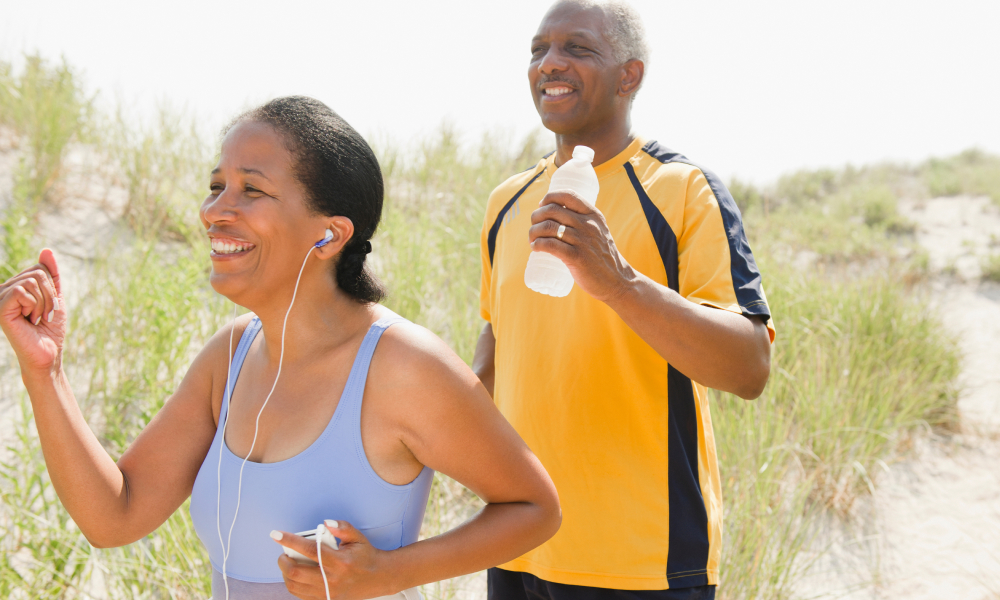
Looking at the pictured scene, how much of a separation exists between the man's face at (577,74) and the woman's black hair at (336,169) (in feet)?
1.99

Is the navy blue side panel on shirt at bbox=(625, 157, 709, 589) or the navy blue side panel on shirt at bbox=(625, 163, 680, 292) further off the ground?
the navy blue side panel on shirt at bbox=(625, 163, 680, 292)

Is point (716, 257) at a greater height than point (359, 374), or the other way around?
point (716, 257)

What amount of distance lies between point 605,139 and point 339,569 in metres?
1.36

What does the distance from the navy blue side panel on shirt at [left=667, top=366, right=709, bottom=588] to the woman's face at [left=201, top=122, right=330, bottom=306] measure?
3.28 ft

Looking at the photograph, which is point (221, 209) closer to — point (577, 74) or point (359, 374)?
point (359, 374)

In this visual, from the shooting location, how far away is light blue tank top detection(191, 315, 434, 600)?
138 centimetres

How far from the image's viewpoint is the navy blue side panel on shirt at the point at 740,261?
5.30ft

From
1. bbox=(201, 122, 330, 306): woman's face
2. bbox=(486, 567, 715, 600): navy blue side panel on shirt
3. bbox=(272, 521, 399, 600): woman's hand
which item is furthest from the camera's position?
bbox=(486, 567, 715, 600): navy blue side panel on shirt

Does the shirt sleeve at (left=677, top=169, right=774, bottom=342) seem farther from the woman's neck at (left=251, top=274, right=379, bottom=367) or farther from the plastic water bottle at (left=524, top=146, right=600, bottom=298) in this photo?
the woman's neck at (left=251, top=274, right=379, bottom=367)

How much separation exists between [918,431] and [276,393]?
5809mm

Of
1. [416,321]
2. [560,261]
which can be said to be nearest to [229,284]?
[560,261]

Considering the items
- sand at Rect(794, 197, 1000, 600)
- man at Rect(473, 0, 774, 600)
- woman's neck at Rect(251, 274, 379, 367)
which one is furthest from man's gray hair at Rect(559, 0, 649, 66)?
sand at Rect(794, 197, 1000, 600)

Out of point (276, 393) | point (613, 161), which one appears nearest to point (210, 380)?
point (276, 393)

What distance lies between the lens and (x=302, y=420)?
1477 mm
